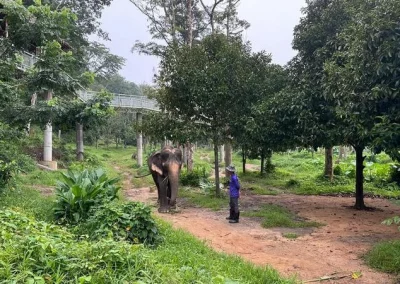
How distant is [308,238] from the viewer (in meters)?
8.48

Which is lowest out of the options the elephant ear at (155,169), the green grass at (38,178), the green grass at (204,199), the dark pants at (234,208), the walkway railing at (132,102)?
the green grass at (204,199)

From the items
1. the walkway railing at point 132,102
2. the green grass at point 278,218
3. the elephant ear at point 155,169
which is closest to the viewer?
the green grass at point 278,218

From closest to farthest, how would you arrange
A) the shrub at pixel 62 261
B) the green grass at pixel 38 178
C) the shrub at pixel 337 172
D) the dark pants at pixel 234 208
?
the shrub at pixel 62 261 → the dark pants at pixel 234 208 → the green grass at pixel 38 178 → the shrub at pixel 337 172

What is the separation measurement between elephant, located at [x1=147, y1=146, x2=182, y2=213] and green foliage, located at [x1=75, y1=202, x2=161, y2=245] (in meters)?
4.31

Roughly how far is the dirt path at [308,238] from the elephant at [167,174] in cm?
52

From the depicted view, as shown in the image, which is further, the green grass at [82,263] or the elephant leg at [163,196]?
the elephant leg at [163,196]

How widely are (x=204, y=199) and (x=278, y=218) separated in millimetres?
3862

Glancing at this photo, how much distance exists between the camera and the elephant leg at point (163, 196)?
11234mm

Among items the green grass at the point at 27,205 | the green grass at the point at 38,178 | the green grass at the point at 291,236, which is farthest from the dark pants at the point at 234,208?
the green grass at the point at 38,178

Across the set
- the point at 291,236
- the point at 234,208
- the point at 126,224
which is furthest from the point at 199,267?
the point at 234,208

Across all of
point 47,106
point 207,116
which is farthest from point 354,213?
point 47,106

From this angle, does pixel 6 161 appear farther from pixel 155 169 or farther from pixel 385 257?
pixel 385 257

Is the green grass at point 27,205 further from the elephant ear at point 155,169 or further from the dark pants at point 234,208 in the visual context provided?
the dark pants at point 234,208

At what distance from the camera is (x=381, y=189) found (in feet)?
56.1
